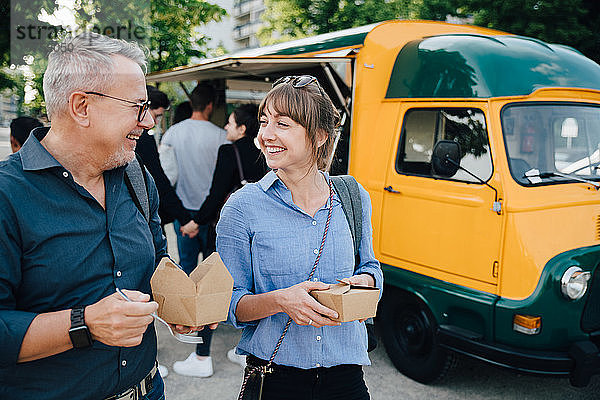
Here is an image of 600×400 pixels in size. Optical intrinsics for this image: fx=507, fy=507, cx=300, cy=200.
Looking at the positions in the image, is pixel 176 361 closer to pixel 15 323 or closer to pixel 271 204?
pixel 271 204

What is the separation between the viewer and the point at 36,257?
4.71ft

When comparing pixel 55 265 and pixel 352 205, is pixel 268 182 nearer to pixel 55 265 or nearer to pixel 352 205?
pixel 352 205

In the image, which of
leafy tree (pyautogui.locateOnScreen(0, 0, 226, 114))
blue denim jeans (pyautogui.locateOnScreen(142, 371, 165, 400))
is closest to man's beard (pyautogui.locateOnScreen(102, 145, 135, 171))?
blue denim jeans (pyautogui.locateOnScreen(142, 371, 165, 400))

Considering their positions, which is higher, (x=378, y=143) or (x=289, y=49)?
(x=289, y=49)

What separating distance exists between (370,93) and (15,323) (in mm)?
3676

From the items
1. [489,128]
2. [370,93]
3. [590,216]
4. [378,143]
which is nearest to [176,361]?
[378,143]

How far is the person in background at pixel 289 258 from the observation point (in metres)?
1.88

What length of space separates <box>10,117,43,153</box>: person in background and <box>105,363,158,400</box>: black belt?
317 cm

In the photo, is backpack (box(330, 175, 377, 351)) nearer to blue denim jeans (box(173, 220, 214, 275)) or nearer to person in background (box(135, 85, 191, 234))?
person in background (box(135, 85, 191, 234))

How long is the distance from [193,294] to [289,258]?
19.0 inches

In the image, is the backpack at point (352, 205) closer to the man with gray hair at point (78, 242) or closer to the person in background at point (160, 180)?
the man with gray hair at point (78, 242)

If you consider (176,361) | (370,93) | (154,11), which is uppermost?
(154,11)

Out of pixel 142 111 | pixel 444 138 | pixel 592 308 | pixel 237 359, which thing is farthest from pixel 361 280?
pixel 237 359

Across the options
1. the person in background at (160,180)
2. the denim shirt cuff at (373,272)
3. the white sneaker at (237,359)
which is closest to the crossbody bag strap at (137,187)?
the denim shirt cuff at (373,272)
